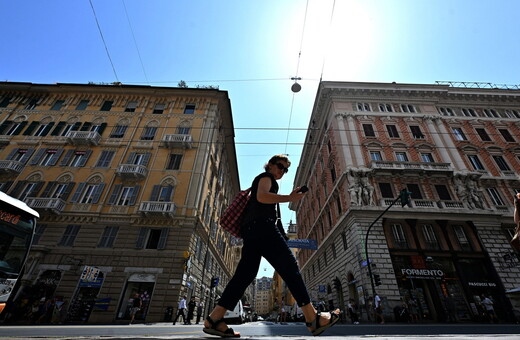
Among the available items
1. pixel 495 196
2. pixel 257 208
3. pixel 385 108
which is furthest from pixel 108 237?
pixel 495 196

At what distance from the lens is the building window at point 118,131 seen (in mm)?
21750

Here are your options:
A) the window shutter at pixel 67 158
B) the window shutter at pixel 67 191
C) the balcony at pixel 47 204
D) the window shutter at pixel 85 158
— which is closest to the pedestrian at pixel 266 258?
the balcony at pixel 47 204

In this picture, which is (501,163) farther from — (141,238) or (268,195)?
(141,238)

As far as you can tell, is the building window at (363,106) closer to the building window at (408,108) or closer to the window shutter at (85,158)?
the building window at (408,108)

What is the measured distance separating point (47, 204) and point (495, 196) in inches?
1386

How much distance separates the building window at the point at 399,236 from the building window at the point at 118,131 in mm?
24346

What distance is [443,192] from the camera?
18.9 m

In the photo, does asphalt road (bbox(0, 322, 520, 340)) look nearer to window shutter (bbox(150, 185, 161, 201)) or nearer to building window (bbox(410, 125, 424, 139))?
window shutter (bbox(150, 185, 161, 201))

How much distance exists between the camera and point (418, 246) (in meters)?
16.4

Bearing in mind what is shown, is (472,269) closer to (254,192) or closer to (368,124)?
(368,124)

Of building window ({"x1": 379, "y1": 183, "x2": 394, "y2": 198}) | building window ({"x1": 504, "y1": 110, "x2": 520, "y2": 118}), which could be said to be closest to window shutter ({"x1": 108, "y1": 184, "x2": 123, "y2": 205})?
building window ({"x1": 379, "y1": 183, "x2": 394, "y2": 198})

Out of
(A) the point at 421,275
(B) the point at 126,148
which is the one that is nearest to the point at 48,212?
(B) the point at 126,148

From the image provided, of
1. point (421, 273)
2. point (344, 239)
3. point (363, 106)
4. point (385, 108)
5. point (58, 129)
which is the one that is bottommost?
point (421, 273)

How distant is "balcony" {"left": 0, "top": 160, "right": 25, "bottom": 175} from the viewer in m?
18.6
